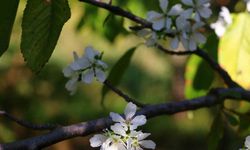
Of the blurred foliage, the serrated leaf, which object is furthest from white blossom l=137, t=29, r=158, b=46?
the blurred foliage

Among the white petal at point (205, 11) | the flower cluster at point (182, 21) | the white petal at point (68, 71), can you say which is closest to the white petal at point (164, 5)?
the flower cluster at point (182, 21)

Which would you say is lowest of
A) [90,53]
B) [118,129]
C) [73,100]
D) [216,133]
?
[73,100]

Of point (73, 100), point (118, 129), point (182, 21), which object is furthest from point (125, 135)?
point (73, 100)

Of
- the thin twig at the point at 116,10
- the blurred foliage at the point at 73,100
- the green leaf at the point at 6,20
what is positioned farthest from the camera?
the blurred foliage at the point at 73,100

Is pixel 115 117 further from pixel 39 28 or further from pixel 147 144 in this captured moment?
pixel 39 28

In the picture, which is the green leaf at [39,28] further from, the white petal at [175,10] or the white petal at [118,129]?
the white petal at [175,10]

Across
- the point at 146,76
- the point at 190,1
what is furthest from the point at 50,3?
the point at 146,76

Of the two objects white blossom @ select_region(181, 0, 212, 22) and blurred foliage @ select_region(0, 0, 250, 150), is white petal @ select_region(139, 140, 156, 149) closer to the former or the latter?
white blossom @ select_region(181, 0, 212, 22)
